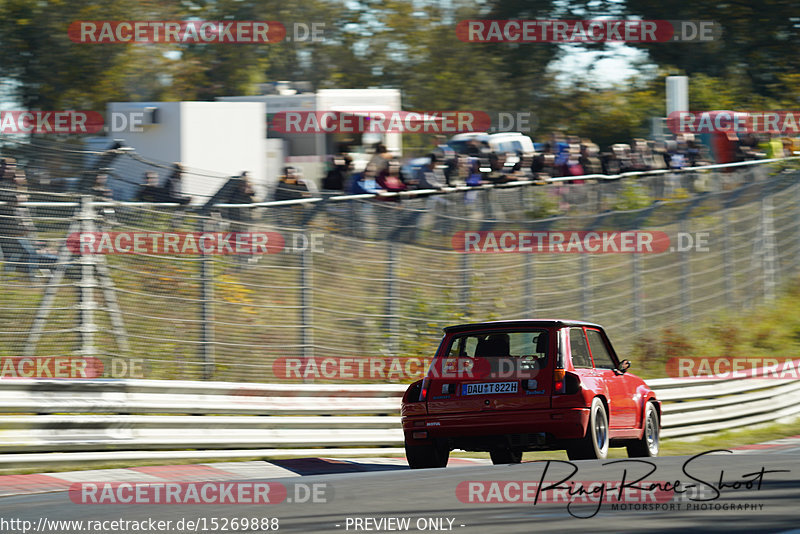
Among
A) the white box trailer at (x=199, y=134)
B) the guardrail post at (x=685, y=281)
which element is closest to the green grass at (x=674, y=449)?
the guardrail post at (x=685, y=281)

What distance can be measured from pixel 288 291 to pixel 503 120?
35785 mm

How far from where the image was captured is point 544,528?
599cm

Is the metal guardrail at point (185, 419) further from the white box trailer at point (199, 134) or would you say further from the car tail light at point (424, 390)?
the white box trailer at point (199, 134)

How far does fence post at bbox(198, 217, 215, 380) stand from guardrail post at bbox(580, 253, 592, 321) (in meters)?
7.52

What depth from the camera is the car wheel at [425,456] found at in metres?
11.3

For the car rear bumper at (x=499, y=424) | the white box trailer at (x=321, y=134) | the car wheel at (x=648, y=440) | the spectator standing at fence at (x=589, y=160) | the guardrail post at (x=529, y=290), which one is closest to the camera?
the car rear bumper at (x=499, y=424)

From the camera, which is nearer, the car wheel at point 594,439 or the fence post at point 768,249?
the car wheel at point 594,439

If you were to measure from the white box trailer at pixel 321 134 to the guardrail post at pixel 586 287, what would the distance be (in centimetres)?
491

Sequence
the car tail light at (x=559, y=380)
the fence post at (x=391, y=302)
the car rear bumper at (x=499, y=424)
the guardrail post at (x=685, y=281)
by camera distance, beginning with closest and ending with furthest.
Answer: the car rear bumper at (x=499, y=424) → the car tail light at (x=559, y=380) → the fence post at (x=391, y=302) → the guardrail post at (x=685, y=281)

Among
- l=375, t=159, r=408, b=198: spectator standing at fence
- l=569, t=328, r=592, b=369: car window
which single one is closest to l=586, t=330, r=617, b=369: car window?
l=569, t=328, r=592, b=369: car window

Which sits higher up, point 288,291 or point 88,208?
point 88,208

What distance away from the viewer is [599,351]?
11977 millimetres

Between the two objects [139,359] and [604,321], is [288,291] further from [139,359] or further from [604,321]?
[604,321]

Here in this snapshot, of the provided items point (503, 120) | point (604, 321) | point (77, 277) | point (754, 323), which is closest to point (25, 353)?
point (77, 277)
